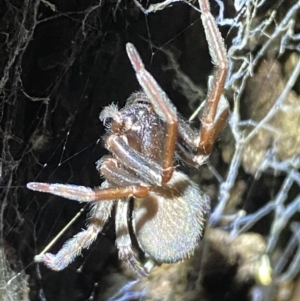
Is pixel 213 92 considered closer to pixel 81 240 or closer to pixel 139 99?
pixel 139 99

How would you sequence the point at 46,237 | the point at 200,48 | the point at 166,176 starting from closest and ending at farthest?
the point at 166,176, the point at 200,48, the point at 46,237

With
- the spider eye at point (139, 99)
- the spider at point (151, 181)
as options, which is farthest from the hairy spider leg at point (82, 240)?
the spider eye at point (139, 99)

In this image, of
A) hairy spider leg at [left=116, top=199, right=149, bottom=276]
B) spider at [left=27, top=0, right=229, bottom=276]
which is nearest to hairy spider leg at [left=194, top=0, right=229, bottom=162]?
spider at [left=27, top=0, right=229, bottom=276]

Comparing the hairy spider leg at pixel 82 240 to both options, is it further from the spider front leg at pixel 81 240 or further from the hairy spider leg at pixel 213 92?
the hairy spider leg at pixel 213 92

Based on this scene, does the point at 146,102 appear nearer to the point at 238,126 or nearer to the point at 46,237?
the point at 238,126

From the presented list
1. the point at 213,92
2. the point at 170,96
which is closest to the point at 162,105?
the point at 213,92

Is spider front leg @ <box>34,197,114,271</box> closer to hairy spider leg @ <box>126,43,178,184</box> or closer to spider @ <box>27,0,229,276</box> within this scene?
spider @ <box>27,0,229,276</box>

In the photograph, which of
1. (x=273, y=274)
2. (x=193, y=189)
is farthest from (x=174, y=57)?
(x=273, y=274)
